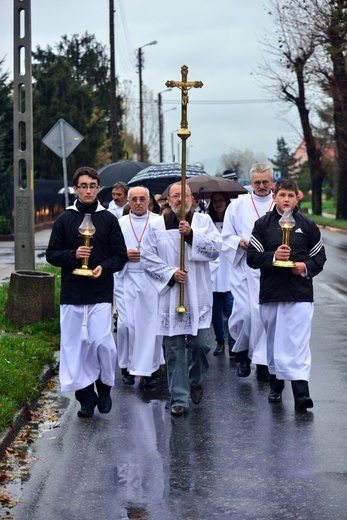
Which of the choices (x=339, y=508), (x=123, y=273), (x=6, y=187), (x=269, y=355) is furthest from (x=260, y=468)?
(x=6, y=187)

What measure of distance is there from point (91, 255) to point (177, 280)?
682mm

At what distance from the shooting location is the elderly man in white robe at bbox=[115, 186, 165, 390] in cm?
1030

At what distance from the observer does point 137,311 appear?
1056cm

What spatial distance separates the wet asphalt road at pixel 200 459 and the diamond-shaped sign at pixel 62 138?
893cm

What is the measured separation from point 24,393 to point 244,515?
3.50 m

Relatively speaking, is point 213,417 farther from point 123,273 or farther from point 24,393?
point 123,273

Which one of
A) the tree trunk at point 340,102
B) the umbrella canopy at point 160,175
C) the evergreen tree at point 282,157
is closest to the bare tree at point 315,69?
the tree trunk at point 340,102

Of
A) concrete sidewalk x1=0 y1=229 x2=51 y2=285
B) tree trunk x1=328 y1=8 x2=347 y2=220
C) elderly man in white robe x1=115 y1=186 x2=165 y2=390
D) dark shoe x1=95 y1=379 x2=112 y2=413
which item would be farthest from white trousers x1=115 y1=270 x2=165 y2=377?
tree trunk x1=328 y1=8 x2=347 y2=220

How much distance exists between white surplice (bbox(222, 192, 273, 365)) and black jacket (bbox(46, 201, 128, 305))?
223 cm

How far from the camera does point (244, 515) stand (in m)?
6.01

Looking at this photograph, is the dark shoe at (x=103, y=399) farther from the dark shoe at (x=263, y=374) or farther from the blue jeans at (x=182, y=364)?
the dark shoe at (x=263, y=374)

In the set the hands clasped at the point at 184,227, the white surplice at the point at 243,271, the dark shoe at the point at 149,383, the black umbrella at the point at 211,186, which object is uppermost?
the black umbrella at the point at 211,186

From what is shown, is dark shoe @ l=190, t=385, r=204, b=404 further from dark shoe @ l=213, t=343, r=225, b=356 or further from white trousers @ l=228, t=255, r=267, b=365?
dark shoe @ l=213, t=343, r=225, b=356

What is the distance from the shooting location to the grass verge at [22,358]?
8.82 meters
